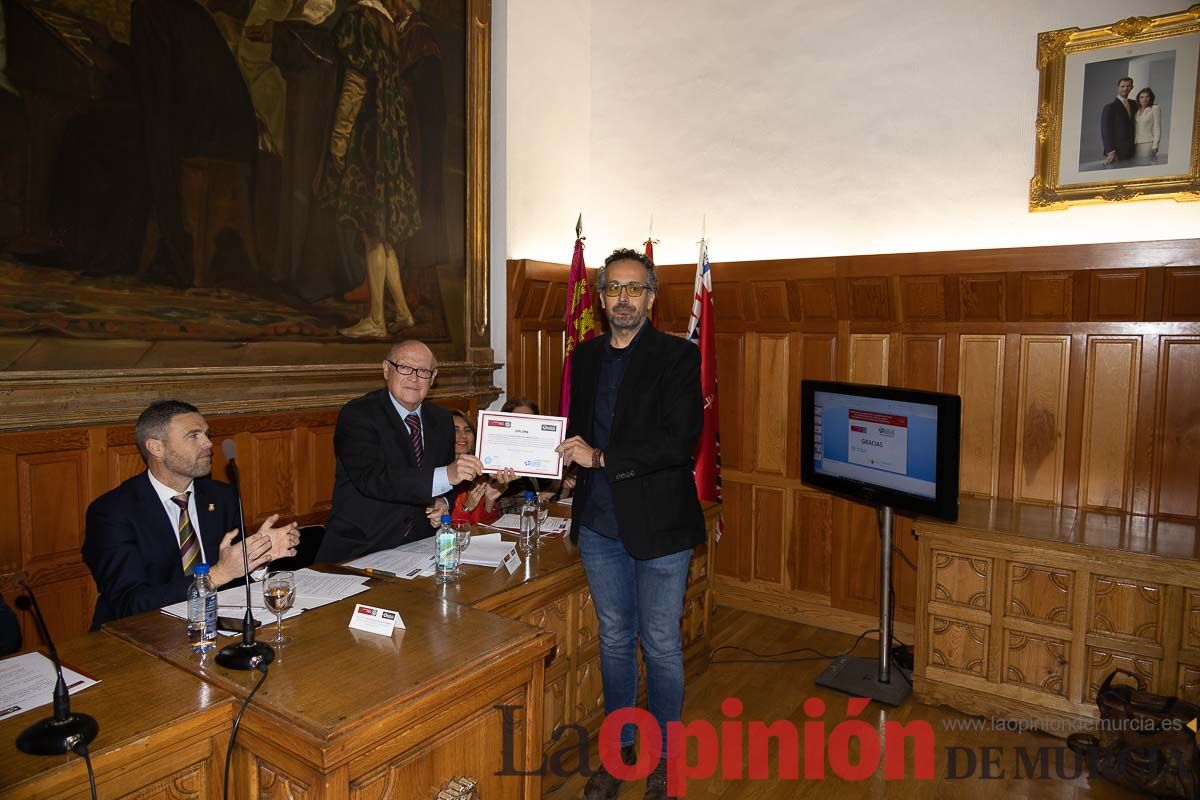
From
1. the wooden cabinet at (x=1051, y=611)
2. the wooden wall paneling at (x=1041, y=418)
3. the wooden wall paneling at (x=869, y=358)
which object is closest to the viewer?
the wooden cabinet at (x=1051, y=611)

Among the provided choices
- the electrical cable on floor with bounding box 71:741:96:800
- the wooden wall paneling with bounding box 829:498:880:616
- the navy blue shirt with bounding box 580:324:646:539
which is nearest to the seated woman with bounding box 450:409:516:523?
the navy blue shirt with bounding box 580:324:646:539

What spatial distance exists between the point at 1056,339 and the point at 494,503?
126 inches

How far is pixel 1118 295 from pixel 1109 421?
67cm

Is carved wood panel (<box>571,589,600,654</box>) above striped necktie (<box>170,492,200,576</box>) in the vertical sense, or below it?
below

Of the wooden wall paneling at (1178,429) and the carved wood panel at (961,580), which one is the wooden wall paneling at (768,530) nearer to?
the carved wood panel at (961,580)

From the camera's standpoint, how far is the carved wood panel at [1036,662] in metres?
3.37

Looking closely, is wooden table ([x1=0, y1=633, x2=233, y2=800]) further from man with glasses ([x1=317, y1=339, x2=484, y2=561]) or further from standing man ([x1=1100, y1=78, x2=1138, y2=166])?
standing man ([x1=1100, y1=78, x2=1138, y2=166])

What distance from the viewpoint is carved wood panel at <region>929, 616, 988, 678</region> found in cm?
356

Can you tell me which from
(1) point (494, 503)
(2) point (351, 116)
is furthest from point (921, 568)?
(2) point (351, 116)

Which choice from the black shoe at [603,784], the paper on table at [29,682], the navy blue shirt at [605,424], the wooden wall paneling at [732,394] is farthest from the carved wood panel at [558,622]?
the wooden wall paneling at [732,394]

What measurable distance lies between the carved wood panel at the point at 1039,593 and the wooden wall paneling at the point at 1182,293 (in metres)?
1.48

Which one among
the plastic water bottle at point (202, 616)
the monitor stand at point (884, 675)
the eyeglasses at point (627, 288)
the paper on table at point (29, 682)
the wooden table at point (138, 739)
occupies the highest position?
the eyeglasses at point (627, 288)

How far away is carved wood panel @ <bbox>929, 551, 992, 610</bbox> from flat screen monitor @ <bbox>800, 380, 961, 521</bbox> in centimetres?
27

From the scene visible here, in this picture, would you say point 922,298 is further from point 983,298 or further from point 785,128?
point 785,128
